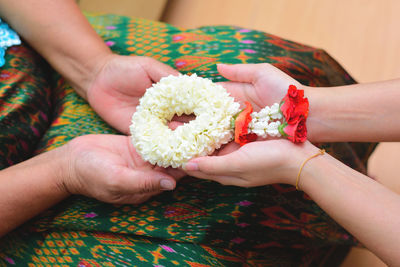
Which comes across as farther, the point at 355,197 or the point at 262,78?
the point at 262,78

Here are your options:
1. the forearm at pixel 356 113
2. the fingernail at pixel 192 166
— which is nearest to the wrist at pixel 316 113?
the forearm at pixel 356 113

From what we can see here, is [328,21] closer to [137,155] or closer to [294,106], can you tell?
[294,106]

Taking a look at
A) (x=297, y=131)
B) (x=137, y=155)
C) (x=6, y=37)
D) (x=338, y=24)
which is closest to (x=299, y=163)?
(x=297, y=131)

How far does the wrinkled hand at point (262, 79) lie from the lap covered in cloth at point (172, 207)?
9cm

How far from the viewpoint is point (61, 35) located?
1.25 meters

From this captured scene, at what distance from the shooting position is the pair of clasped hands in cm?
88

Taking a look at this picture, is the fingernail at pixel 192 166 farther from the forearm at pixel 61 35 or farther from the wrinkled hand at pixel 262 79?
the forearm at pixel 61 35

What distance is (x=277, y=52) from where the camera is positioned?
3.73 ft

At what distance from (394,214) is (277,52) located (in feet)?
2.06

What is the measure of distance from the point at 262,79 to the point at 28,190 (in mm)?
782

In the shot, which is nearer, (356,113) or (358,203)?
(358,203)

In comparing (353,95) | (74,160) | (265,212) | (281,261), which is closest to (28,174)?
(74,160)

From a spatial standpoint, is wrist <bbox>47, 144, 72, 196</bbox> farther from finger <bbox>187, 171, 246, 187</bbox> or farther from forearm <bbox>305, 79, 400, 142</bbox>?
forearm <bbox>305, 79, 400, 142</bbox>

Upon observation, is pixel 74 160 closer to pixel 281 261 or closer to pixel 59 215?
pixel 59 215
